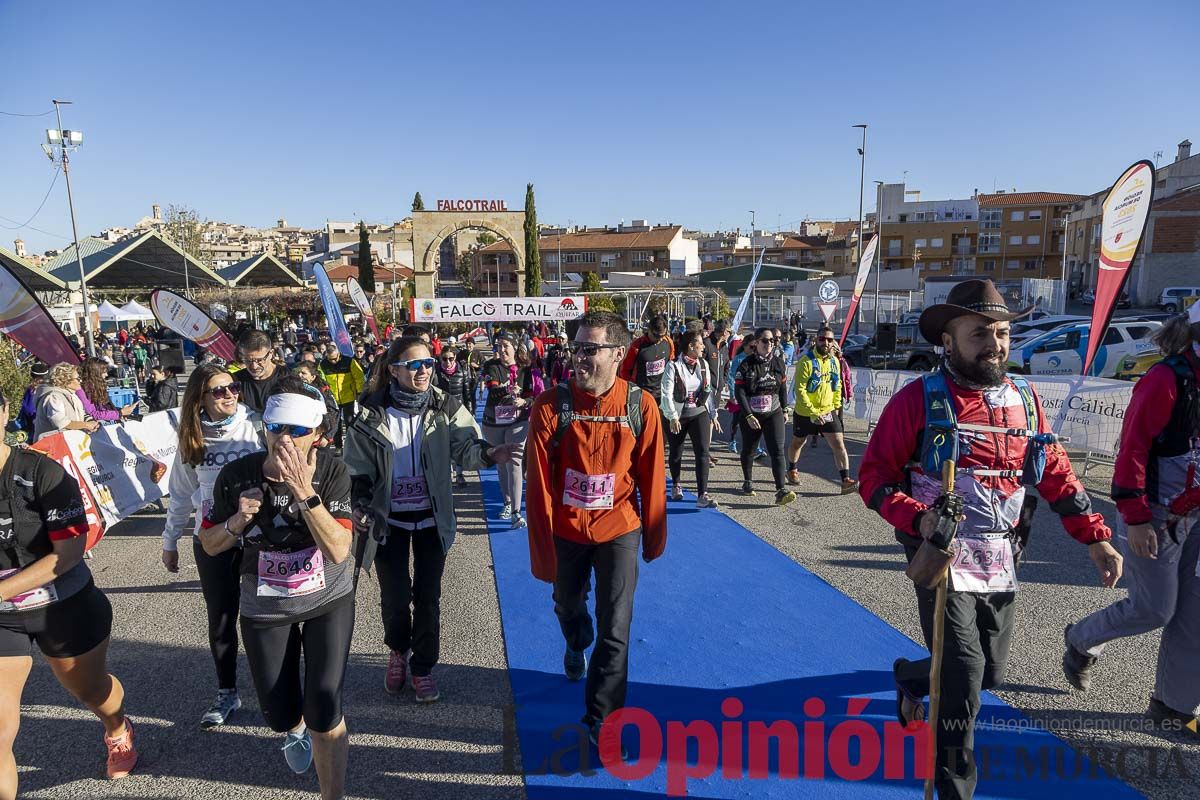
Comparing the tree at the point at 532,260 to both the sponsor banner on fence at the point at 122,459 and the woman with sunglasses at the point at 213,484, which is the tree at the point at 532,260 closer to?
the sponsor banner on fence at the point at 122,459

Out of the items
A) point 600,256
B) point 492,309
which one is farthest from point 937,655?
point 600,256

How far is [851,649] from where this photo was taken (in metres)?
4.31

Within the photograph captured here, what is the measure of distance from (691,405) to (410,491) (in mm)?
3924

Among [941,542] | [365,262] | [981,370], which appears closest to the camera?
Result: [941,542]

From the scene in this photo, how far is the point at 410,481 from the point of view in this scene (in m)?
3.75

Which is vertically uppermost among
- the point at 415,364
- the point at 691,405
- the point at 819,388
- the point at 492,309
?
the point at 492,309

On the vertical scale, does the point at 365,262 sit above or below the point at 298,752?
above

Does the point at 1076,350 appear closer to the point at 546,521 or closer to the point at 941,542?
the point at 941,542

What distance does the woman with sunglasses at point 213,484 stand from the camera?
141 inches

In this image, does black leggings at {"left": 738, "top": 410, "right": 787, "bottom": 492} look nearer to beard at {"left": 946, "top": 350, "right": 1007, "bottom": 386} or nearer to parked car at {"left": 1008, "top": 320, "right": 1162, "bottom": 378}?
beard at {"left": 946, "top": 350, "right": 1007, "bottom": 386}

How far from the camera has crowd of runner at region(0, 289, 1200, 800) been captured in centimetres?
271

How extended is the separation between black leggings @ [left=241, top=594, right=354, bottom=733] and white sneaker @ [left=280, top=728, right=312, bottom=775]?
34cm

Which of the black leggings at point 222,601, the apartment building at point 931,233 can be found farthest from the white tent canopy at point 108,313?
the apartment building at point 931,233

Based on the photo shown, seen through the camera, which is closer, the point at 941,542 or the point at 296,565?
the point at 941,542
